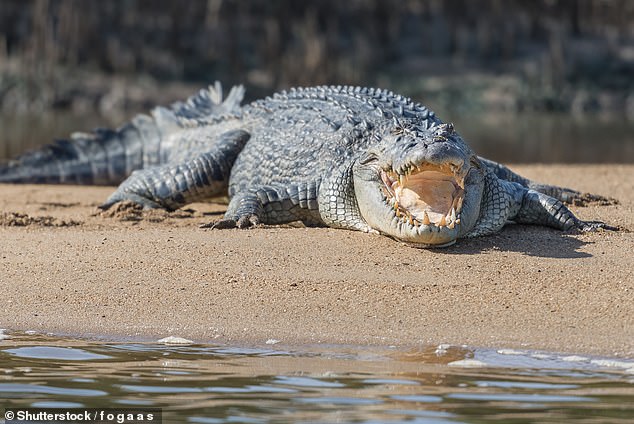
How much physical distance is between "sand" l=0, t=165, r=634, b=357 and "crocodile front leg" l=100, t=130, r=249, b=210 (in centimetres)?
109

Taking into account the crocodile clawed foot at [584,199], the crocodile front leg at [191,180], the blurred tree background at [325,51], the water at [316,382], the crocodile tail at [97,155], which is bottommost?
the water at [316,382]

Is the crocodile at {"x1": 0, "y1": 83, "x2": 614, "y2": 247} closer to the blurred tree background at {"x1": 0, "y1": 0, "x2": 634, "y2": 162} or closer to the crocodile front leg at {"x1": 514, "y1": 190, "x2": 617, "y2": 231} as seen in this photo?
the crocodile front leg at {"x1": 514, "y1": 190, "x2": 617, "y2": 231}

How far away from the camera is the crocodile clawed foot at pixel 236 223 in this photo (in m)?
7.77

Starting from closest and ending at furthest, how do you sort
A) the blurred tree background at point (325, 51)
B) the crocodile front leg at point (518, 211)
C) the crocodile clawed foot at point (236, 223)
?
the crocodile front leg at point (518, 211) < the crocodile clawed foot at point (236, 223) < the blurred tree background at point (325, 51)

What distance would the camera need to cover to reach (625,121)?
90.3 feet

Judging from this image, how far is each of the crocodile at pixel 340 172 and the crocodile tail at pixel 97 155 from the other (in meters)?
0.11

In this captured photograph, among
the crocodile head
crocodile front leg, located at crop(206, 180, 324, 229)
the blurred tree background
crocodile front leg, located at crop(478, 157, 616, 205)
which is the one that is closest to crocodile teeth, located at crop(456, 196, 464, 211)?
the crocodile head

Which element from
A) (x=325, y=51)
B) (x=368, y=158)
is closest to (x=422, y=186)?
(x=368, y=158)

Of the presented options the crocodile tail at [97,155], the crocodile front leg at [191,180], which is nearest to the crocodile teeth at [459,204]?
the crocodile front leg at [191,180]

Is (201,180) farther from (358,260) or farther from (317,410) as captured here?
(317,410)

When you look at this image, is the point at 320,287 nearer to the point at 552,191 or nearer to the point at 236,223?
the point at 236,223

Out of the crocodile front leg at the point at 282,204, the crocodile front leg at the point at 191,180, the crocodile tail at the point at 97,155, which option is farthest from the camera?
the crocodile tail at the point at 97,155

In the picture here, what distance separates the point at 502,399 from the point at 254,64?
1118 inches

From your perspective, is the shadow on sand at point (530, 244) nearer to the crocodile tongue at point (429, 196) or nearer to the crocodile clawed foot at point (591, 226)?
the crocodile clawed foot at point (591, 226)
